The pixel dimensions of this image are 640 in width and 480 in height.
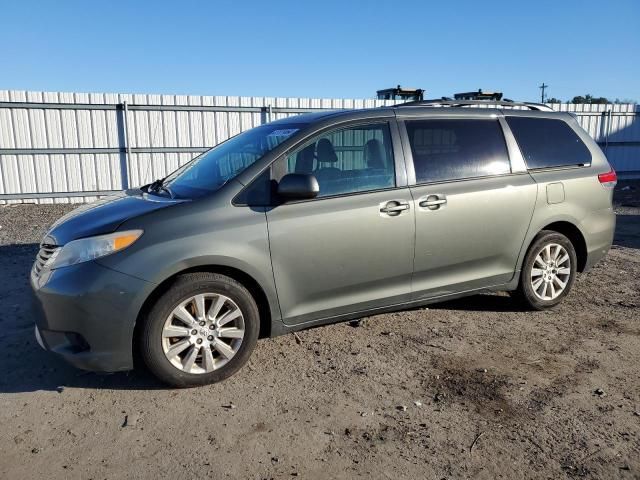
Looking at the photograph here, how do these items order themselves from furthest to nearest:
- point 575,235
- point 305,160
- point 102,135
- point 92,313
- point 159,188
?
point 102,135 → point 575,235 → point 159,188 → point 305,160 → point 92,313

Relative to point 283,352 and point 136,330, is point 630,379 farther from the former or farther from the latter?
point 136,330

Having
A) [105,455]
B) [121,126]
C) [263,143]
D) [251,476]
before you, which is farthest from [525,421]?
[121,126]

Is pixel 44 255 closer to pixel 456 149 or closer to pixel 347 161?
pixel 347 161

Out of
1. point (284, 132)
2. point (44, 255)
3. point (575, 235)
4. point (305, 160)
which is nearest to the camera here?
point (44, 255)

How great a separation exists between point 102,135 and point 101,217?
9587mm

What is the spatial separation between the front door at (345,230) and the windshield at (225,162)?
0.27 metres

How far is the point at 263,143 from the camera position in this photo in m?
3.99

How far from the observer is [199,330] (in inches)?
135

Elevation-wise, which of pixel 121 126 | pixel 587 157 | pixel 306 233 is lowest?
pixel 306 233

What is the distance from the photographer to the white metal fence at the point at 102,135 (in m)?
11.5

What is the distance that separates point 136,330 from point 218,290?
→ 577 mm

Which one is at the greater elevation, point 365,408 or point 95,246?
point 95,246

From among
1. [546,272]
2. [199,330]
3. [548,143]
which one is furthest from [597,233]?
[199,330]

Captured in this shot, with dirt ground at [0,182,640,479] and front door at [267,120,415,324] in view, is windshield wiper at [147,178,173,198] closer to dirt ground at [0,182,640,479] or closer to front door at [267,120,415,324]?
front door at [267,120,415,324]
